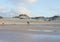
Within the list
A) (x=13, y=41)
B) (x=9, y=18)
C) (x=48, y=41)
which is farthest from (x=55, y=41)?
(x=9, y=18)

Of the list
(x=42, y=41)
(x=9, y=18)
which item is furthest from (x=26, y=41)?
(x=9, y=18)

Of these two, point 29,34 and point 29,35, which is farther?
point 29,34

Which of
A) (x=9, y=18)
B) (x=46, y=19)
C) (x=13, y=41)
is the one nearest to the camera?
(x=13, y=41)

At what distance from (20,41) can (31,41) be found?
2.89 ft

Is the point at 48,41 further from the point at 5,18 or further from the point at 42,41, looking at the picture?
the point at 5,18

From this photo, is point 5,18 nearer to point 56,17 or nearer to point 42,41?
point 56,17

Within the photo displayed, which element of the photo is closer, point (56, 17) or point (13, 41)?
point (13, 41)

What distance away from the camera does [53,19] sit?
89000 millimetres

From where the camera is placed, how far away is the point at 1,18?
8081 centimetres

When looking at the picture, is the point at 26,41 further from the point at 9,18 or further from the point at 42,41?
the point at 9,18

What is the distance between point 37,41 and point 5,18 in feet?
228

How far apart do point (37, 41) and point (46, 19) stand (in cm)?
7637

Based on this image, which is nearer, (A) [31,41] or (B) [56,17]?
(A) [31,41]

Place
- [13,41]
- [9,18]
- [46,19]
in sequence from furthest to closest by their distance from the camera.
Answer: [46,19], [9,18], [13,41]
